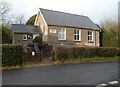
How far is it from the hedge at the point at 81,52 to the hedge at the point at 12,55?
3579 millimetres

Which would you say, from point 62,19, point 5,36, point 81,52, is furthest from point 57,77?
point 62,19

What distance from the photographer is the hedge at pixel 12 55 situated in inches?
Answer: 442

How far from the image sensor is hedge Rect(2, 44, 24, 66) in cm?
1122

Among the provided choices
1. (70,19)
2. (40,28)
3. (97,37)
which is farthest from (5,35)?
(97,37)

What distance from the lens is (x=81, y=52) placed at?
15.8 meters

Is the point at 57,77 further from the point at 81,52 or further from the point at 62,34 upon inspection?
the point at 62,34

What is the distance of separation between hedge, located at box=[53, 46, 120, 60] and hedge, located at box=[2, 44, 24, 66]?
3579mm

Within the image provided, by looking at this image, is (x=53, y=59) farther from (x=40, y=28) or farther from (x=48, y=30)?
(x=40, y=28)

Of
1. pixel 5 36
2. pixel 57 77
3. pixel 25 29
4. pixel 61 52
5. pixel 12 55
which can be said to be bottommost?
pixel 57 77

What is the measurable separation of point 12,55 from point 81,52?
750 cm

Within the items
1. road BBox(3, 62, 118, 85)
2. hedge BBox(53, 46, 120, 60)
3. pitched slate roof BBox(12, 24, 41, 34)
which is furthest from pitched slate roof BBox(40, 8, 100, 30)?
road BBox(3, 62, 118, 85)

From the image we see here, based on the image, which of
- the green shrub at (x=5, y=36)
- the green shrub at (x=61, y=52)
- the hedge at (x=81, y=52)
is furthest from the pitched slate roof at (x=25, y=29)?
the green shrub at (x=61, y=52)

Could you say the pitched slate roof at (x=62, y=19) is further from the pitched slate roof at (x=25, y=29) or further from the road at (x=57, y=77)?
the road at (x=57, y=77)

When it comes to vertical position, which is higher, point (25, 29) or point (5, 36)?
point (25, 29)
